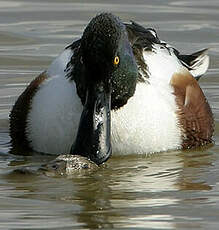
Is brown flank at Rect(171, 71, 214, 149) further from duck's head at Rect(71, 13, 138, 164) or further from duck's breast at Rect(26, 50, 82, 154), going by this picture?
duck's breast at Rect(26, 50, 82, 154)

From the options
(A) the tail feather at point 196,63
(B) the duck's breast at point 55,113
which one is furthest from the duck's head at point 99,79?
(A) the tail feather at point 196,63

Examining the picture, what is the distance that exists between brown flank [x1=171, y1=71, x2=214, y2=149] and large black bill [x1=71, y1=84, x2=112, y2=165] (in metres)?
0.86

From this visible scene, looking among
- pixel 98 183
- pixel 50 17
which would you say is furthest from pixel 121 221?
pixel 50 17

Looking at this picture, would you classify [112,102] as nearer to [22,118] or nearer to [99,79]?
[99,79]

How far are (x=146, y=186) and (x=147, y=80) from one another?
3.90 ft

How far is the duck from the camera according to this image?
7.83m

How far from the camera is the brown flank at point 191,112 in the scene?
867cm

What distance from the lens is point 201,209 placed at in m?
6.89

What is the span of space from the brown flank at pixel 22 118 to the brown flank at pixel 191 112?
1024 mm

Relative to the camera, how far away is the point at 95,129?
7.83 metres

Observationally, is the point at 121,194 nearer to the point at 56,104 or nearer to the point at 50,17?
the point at 56,104

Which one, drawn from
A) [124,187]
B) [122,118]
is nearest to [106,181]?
[124,187]

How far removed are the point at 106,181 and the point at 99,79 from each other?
2.28ft

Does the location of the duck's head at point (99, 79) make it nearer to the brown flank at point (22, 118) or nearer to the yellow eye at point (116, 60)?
the yellow eye at point (116, 60)
